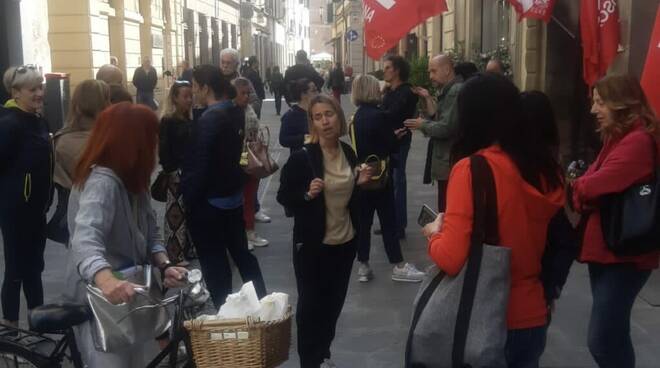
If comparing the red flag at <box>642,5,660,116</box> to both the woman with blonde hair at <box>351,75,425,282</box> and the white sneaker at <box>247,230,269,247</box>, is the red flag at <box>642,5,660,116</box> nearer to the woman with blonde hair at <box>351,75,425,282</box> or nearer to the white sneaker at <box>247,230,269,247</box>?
the woman with blonde hair at <box>351,75,425,282</box>

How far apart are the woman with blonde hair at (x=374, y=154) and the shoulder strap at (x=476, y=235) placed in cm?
346

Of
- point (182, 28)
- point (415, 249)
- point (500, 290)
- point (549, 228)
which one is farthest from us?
point (182, 28)

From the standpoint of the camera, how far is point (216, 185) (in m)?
5.40

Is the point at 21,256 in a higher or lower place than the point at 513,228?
lower

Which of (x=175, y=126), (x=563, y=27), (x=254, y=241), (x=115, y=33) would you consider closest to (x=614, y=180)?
(x=175, y=126)

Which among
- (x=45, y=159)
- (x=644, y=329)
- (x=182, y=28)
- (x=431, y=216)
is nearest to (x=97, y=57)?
(x=182, y=28)

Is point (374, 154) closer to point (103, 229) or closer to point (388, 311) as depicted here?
point (388, 311)

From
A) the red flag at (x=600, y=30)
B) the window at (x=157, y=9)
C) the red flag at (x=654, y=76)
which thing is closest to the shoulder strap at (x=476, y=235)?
the red flag at (x=654, y=76)

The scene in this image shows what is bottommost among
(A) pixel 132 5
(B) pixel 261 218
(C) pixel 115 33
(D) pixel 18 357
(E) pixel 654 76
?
(B) pixel 261 218

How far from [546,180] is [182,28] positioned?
93.2 feet

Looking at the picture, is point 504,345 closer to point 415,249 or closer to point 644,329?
point 644,329

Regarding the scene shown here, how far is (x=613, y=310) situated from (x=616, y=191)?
0.51m

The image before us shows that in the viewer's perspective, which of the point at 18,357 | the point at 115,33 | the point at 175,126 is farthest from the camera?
the point at 115,33

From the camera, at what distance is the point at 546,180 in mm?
3111
